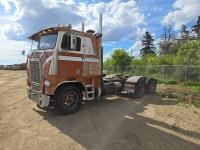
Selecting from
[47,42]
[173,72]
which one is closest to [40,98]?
[47,42]

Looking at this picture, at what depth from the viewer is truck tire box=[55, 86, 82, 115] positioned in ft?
28.8

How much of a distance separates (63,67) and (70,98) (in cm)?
127

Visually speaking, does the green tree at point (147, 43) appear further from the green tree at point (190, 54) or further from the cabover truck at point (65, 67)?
the cabover truck at point (65, 67)

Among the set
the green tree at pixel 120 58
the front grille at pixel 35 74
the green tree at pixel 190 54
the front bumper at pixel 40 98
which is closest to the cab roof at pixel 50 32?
the front grille at pixel 35 74

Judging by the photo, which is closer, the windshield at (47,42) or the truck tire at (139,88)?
the windshield at (47,42)

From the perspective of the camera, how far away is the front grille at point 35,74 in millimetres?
9008

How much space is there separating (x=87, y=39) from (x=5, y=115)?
4391 mm

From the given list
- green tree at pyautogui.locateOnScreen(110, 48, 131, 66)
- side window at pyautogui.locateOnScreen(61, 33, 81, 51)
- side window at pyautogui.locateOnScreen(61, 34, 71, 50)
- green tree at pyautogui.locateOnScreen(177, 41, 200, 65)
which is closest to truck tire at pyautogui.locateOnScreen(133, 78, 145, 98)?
side window at pyautogui.locateOnScreen(61, 33, 81, 51)

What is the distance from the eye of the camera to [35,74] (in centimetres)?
923

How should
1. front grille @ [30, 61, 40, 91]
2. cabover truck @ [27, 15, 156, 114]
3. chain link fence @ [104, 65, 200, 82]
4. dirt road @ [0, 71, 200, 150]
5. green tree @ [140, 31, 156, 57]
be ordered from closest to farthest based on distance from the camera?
dirt road @ [0, 71, 200, 150], cabover truck @ [27, 15, 156, 114], front grille @ [30, 61, 40, 91], chain link fence @ [104, 65, 200, 82], green tree @ [140, 31, 156, 57]

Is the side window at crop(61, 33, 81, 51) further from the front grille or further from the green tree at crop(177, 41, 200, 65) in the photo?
the green tree at crop(177, 41, 200, 65)

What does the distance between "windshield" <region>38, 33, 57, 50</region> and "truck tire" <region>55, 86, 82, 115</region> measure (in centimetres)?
173

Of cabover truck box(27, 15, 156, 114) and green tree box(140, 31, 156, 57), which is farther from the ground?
green tree box(140, 31, 156, 57)

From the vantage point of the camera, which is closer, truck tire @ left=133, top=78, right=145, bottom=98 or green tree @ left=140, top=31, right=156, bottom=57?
truck tire @ left=133, top=78, right=145, bottom=98
